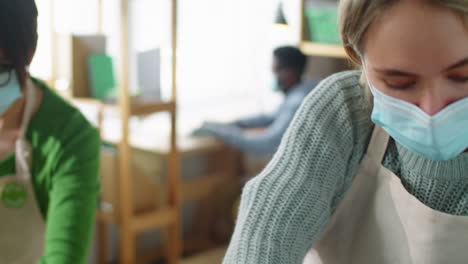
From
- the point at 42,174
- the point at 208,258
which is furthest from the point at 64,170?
the point at 208,258

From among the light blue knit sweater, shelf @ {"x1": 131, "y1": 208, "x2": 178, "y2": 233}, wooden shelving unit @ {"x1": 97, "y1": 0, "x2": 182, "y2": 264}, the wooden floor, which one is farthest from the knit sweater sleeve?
the wooden floor

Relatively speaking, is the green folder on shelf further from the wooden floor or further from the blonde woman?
the blonde woman

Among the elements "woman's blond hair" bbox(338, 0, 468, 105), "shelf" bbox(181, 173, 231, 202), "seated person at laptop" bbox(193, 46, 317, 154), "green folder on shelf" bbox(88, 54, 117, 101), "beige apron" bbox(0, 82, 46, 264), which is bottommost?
"shelf" bbox(181, 173, 231, 202)

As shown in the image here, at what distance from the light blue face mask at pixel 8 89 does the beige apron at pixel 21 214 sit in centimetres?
6

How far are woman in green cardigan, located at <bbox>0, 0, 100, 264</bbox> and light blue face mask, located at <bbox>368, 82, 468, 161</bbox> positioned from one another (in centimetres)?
57

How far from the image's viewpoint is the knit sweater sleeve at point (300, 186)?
787 mm

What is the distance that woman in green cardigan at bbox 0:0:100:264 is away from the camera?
3.42ft

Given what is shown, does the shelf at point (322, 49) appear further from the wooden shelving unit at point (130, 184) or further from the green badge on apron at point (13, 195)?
the green badge on apron at point (13, 195)

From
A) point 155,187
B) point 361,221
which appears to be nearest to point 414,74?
point 361,221

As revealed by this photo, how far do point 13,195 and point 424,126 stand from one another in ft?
2.41

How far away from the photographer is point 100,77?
2.82 m

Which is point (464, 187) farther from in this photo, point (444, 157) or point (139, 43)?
point (139, 43)

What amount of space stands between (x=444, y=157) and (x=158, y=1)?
2.91 meters

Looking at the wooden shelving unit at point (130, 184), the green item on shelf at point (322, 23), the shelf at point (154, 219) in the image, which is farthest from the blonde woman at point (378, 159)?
the green item on shelf at point (322, 23)
